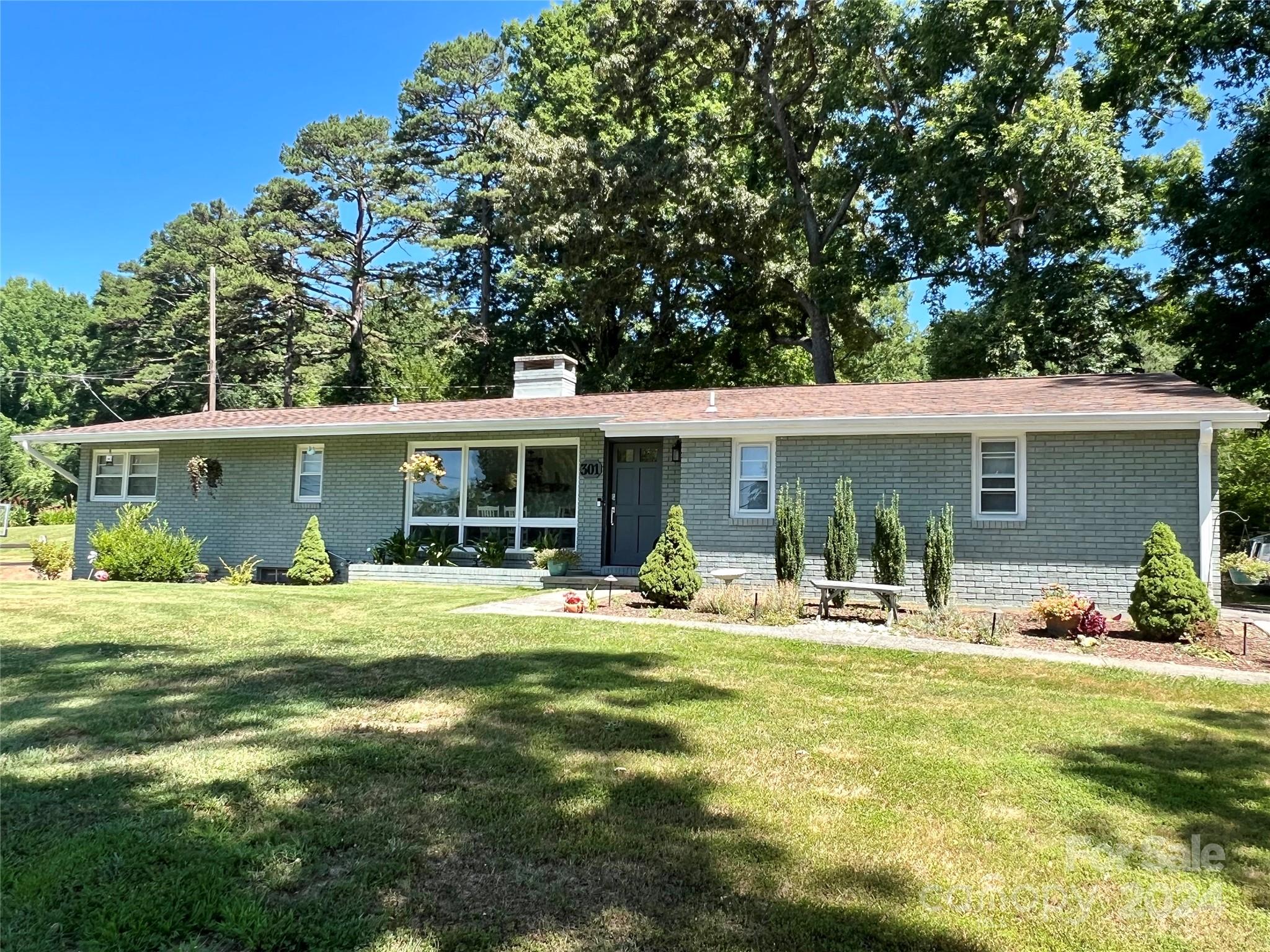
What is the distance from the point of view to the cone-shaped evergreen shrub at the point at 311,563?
14070 mm

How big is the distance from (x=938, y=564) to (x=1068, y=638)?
1.66 metres

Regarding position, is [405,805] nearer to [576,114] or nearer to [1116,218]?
[1116,218]

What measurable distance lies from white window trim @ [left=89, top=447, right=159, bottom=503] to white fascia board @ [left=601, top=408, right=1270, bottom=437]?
11.3 metres

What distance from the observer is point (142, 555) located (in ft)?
45.6

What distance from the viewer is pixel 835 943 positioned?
2520 millimetres

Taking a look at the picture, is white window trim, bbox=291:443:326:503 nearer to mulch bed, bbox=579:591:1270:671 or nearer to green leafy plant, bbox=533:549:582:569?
green leafy plant, bbox=533:549:582:569

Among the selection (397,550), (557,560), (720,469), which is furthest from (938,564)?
(397,550)

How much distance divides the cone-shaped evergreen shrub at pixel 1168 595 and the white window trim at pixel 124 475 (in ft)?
59.9

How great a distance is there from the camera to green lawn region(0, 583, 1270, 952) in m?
2.62

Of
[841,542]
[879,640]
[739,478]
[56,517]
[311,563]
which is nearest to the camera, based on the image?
[879,640]

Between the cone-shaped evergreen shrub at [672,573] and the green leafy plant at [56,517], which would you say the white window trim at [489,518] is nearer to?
the cone-shaped evergreen shrub at [672,573]

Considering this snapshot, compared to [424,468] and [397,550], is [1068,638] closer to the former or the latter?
[424,468]

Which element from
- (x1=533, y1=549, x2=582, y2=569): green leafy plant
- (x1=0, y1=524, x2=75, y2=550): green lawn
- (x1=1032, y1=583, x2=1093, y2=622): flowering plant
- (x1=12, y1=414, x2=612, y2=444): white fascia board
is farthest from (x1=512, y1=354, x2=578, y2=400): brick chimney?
(x1=0, y1=524, x2=75, y2=550): green lawn

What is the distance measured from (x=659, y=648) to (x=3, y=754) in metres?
4.76
